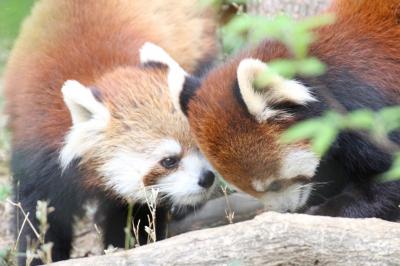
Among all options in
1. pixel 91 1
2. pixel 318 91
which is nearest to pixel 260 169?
pixel 318 91

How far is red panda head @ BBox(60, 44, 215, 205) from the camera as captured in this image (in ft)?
12.1

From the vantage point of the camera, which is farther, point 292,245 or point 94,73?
point 94,73

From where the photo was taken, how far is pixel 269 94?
10.0 feet

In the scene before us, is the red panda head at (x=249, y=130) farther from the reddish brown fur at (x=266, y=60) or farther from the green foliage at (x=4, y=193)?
the green foliage at (x=4, y=193)

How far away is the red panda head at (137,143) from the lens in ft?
12.1

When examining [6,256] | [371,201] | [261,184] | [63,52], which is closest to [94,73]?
[63,52]

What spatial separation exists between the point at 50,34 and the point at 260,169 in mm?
1647

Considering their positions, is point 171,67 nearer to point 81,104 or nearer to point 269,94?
point 81,104

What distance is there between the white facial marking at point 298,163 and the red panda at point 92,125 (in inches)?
21.6

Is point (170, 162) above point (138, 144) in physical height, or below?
below

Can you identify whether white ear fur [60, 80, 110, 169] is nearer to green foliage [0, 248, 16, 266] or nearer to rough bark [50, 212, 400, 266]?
green foliage [0, 248, 16, 266]

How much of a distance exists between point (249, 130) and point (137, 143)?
0.83 meters

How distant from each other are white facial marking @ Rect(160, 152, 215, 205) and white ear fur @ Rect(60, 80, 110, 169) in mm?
468

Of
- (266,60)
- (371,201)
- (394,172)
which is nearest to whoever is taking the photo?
(394,172)
